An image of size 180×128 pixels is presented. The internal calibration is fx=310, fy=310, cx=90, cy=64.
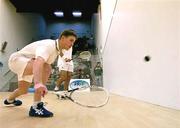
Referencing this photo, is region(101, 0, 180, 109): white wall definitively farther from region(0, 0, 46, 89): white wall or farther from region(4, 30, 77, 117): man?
region(0, 0, 46, 89): white wall

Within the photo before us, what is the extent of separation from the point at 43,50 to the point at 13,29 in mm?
7797

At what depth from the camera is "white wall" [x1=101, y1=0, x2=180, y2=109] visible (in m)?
2.96

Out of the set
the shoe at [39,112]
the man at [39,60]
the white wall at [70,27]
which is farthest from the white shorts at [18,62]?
the white wall at [70,27]

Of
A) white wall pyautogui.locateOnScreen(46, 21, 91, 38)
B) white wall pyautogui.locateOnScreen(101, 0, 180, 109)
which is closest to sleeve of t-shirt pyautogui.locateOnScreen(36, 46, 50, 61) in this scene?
white wall pyautogui.locateOnScreen(101, 0, 180, 109)

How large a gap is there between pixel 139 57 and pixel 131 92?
0.67 m

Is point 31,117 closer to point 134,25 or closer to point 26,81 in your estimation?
point 26,81

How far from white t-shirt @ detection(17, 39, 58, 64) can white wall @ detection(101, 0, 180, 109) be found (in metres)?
1.15

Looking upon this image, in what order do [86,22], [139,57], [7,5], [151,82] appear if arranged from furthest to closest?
[86,22], [7,5], [139,57], [151,82]

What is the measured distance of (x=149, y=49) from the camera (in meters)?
3.56

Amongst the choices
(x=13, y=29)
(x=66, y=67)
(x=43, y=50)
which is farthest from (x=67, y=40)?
(x=13, y=29)

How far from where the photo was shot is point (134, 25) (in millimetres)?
4074

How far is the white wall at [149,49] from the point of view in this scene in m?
2.96

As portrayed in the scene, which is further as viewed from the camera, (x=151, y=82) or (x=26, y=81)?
(x=151, y=82)

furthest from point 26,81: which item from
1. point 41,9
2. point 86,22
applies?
point 86,22
